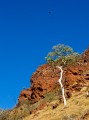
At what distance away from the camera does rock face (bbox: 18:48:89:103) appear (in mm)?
96137

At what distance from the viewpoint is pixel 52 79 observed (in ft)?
359

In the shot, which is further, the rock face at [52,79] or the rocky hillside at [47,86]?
the rock face at [52,79]

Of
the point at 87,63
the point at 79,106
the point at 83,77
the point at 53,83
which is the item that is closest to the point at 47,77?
the point at 53,83

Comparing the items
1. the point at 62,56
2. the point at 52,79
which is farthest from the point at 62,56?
the point at 52,79

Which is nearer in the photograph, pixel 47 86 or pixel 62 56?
pixel 62 56

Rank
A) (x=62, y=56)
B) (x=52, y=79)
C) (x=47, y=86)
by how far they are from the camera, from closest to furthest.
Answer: (x=62, y=56), (x=47, y=86), (x=52, y=79)

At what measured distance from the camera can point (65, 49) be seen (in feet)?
235

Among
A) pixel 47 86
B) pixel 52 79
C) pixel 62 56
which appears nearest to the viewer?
pixel 62 56

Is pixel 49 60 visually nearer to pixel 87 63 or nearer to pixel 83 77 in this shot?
pixel 83 77

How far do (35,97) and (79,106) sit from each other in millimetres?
50675

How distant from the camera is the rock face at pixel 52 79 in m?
96.1

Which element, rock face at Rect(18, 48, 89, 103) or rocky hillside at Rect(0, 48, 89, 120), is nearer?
rocky hillside at Rect(0, 48, 89, 120)

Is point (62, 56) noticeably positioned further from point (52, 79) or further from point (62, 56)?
point (52, 79)

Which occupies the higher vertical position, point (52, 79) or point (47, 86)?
point (52, 79)
